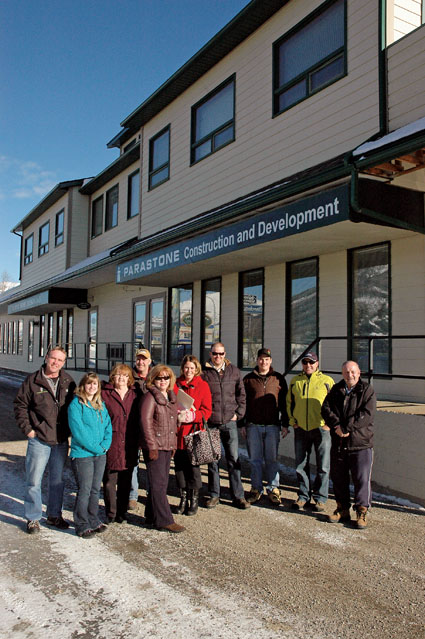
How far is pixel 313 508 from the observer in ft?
19.7

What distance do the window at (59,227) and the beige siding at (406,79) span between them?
16.4 meters

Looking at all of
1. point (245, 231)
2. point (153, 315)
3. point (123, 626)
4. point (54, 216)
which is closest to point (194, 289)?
point (153, 315)

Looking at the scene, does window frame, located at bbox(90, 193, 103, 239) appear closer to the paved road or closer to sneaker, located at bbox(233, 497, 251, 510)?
the paved road

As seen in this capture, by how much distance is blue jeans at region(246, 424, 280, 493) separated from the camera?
626 centimetres

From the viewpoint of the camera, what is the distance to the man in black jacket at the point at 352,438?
5.55 m

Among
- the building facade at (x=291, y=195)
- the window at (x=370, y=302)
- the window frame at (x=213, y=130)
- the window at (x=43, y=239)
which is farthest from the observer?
the window at (x=43, y=239)

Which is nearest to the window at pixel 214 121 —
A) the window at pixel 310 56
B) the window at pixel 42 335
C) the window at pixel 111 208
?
the window at pixel 310 56

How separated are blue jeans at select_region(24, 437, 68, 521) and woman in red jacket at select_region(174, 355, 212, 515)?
1.23 m

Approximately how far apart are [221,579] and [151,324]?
11.6 meters

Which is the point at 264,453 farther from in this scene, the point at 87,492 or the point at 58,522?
the point at 58,522

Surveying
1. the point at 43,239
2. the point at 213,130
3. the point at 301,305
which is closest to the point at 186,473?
the point at 301,305

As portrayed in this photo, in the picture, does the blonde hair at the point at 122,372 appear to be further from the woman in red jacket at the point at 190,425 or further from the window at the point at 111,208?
the window at the point at 111,208

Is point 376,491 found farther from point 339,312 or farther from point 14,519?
point 14,519

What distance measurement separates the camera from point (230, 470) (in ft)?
20.2
